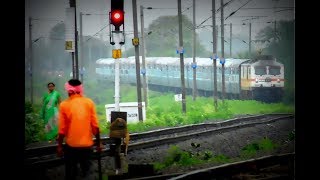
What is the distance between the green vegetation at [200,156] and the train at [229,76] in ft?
40.0

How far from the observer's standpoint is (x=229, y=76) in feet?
101

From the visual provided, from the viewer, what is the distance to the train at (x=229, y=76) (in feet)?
93.4

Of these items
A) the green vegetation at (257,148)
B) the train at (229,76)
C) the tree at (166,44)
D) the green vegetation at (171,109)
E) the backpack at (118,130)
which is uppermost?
the tree at (166,44)

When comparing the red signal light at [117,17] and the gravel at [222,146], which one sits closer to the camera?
the red signal light at [117,17]

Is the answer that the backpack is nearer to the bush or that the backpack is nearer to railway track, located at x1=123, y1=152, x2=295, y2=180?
railway track, located at x1=123, y1=152, x2=295, y2=180

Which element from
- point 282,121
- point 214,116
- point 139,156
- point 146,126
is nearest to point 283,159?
point 139,156

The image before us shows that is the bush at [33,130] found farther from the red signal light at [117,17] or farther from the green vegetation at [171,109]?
the red signal light at [117,17]

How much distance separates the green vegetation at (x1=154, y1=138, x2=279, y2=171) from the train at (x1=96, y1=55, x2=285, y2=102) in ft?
40.0

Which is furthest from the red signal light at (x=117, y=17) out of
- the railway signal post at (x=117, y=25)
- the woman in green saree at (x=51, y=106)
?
the woman in green saree at (x=51, y=106)

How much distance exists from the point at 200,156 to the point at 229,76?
19884 mm

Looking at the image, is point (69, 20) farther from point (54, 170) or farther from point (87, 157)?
point (87, 157)
